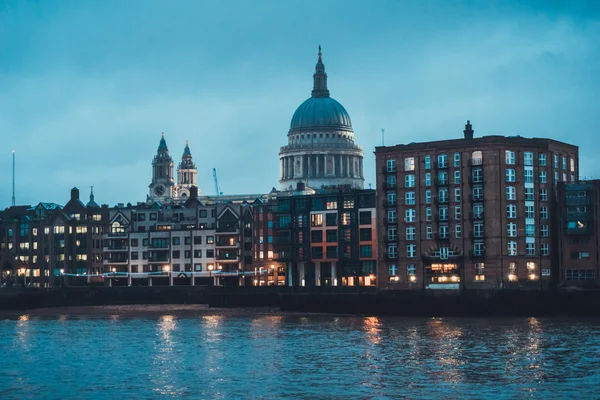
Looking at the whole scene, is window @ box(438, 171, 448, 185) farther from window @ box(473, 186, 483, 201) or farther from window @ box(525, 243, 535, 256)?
window @ box(525, 243, 535, 256)

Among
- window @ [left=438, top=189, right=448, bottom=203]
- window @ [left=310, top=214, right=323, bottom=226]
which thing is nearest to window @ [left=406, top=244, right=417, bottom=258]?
window @ [left=438, top=189, right=448, bottom=203]

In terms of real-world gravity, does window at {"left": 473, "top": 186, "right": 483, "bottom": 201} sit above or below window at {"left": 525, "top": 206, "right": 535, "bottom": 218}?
above

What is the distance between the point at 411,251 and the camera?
160m

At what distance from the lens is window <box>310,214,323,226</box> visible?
187350 millimetres

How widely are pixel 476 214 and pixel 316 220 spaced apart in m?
40.0

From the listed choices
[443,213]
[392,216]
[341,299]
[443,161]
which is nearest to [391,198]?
[392,216]

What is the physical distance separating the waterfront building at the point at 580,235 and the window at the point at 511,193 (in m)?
6.24

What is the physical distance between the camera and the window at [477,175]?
Result: 504ft

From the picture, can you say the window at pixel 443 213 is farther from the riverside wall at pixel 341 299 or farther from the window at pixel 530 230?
the riverside wall at pixel 341 299

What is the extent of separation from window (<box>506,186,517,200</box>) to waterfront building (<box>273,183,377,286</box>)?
32858mm

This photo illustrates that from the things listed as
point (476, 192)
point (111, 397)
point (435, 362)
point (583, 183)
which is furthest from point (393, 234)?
point (111, 397)

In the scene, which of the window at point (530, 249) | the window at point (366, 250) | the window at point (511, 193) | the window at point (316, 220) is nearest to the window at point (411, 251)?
the window at point (511, 193)

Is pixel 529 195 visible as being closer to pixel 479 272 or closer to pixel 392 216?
pixel 479 272

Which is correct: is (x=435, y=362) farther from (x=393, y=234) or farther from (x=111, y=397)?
(x=393, y=234)
